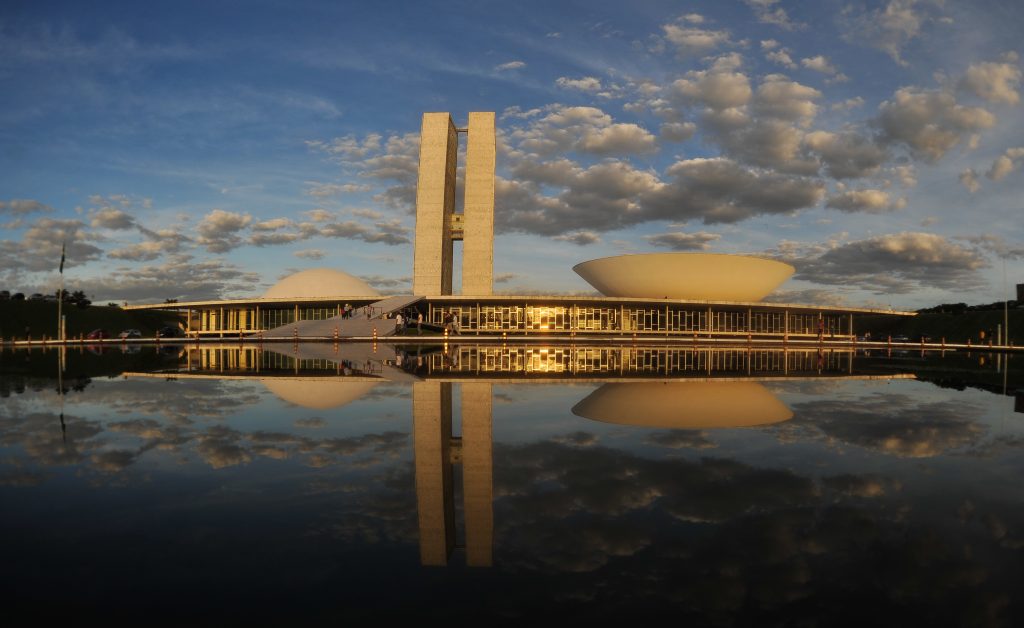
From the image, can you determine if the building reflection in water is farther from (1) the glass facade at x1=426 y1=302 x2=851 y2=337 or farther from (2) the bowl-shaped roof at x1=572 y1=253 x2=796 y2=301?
(2) the bowl-shaped roof at x1=572 y1=253 x2=796 y2=301

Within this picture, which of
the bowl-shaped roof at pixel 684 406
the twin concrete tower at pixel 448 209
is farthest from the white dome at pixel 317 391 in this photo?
the twin concrete tower at pixel 448 209

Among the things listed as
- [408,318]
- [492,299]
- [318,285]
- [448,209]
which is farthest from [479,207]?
[318,285]

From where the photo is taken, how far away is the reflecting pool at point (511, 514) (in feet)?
11.7

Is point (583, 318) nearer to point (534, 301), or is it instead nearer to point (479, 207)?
point (534, 301)

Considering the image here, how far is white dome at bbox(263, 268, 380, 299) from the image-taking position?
7925 centimetres

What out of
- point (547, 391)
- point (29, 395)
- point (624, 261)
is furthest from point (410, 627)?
point (624, 261)

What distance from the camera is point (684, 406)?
37.7ft

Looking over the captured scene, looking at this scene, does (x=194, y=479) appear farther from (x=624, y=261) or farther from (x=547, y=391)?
(x=624, y=261)

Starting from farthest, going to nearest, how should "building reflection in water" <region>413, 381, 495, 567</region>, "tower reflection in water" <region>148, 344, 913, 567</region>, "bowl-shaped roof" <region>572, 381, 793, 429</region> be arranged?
"bowl-shaped roof" <region>572, 381, 793, 429</region> → "tower reflection in water" <region>148, 344, 913, 567</region> → "building reflection in water" <region>413, 381, 495, 567</region>

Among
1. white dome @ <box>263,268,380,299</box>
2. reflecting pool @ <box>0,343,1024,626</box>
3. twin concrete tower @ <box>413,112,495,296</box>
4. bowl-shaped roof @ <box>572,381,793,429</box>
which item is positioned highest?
twin concrete tower @ <box>413,112,495,296</box>

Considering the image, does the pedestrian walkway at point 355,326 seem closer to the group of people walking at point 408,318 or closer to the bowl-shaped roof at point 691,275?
the group of people walking at point 408,318

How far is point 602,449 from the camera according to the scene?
25.0 ft

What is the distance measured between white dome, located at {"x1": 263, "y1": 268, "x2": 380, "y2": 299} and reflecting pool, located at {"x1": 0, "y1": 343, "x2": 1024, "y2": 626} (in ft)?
230

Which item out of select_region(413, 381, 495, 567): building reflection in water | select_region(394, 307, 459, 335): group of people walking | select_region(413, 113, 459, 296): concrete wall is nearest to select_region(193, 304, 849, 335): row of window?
select_region(394, 307, 459, 335): group of people walking
